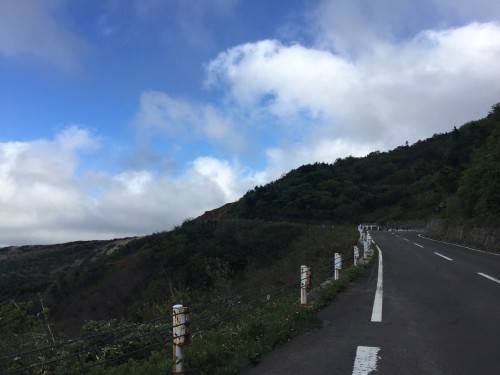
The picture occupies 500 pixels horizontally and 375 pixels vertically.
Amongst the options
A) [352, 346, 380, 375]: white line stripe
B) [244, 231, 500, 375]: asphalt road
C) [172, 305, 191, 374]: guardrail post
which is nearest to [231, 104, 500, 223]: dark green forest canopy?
[244, 231, 500, 375]: asphalt road

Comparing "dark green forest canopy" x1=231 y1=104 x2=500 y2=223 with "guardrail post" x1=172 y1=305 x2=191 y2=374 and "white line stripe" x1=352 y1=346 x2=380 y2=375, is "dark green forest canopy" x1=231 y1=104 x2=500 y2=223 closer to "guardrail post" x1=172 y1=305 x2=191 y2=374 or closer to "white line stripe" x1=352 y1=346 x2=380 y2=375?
"white line stripe" x1=352 y1=346 x2=380 y2=375

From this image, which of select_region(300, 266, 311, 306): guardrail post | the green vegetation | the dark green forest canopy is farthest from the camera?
the dark green forest canopy

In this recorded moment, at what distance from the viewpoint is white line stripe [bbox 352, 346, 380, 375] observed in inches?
200

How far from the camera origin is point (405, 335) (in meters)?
6.57

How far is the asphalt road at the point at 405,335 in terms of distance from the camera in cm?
526

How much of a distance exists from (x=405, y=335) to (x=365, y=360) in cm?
147

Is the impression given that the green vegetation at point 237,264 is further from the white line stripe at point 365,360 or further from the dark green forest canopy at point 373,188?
the white line stripe at point 365,360

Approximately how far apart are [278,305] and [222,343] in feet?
10.6

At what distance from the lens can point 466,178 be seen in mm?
31219

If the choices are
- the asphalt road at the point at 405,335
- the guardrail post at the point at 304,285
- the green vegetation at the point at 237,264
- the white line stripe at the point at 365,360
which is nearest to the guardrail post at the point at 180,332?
the green vegetation at the point at 237,264

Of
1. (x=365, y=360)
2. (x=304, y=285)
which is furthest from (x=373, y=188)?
(x=365, y=360)

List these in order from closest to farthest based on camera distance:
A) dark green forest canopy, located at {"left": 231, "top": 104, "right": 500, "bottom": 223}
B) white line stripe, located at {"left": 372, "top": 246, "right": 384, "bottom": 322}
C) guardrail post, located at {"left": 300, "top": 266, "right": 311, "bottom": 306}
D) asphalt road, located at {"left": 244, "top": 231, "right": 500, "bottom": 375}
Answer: asphalt road, located at {"left": 244, "top": 231, "right": 500, "bottom": 375}
white line stripe, located at {"left": 372, "top": 246, "right": 384, "bottom": 322}
guardrail post, located at {"left": 300, "top": 266, "right": 311, "bottom": 306}
dark green forest canopy, located at {"left": 231, "top": 104, "right": 500, "bottom": 223}

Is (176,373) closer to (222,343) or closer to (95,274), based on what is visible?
(222,343)

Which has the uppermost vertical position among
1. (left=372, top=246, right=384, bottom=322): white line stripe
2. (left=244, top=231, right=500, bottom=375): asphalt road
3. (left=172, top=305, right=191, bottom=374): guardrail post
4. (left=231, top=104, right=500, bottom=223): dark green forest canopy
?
(left=231, top=104, right=500, bottom=223): dark green forest canopy
